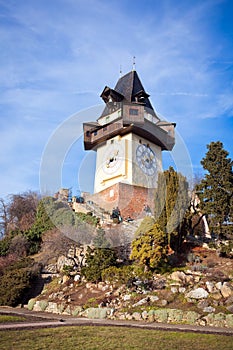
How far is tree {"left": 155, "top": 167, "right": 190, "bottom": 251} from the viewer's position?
53.5 feet

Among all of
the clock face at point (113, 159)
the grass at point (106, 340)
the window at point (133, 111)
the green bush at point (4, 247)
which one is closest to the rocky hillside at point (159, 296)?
the grass at point (106, 340)

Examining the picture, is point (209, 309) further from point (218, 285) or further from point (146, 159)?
point (146, 159)

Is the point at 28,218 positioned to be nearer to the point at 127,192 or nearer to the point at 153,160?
the point at 127,192

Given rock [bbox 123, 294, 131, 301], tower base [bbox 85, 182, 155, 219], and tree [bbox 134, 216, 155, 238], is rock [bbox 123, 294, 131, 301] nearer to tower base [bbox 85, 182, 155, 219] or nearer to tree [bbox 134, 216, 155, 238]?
tree [bbox 134, 216, 155, 238]

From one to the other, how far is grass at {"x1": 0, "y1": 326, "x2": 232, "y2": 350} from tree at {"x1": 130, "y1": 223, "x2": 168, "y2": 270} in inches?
216

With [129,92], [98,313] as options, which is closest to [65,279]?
[98,313]

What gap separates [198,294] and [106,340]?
5.37m

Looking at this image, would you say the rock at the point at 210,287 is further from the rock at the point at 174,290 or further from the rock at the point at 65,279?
the rock at the point at 65,279

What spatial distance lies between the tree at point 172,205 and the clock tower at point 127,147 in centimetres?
759

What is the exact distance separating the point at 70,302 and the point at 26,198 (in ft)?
63.6

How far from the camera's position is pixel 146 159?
95.5 feet

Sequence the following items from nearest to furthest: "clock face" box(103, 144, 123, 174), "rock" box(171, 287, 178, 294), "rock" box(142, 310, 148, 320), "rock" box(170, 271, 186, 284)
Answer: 1. "rock" box(142, 310, 148, 320)
2. "rock" box(171, 287, 178, 294)
3. "rock" box(170, 271, 186, 284)
4. "clock face" box(103, 144, 123, 174)

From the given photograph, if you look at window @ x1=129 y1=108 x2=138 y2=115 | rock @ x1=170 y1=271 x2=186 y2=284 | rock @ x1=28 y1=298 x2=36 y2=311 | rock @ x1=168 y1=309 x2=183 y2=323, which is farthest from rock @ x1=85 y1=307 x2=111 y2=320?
window @ x1=129 y1=108 x2=138 y2=115

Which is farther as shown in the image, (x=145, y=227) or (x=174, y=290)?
(x=145, y=227)
